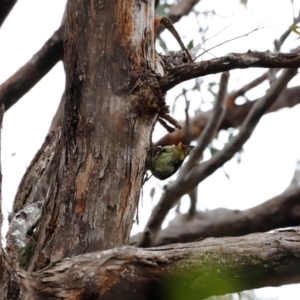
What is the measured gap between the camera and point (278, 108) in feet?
11.6

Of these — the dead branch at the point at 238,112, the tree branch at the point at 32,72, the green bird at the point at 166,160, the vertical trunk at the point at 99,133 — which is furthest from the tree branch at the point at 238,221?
the vertical trunk at the point at 99,133

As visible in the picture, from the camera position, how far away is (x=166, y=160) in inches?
50.4

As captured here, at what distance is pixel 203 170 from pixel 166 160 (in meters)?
1.44

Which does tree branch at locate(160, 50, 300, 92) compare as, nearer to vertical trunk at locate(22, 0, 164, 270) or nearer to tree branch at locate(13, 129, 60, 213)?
vertical trunk at locate(22, 0, 164, 270)

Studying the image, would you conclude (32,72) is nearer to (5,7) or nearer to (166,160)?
(5,7)

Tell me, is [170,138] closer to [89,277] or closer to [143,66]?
[143,66]

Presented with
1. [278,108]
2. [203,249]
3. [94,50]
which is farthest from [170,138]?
[203,249]

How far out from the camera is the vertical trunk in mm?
1101

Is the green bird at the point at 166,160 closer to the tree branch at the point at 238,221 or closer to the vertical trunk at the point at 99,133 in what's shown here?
the vertical trunk at the point at 99,133

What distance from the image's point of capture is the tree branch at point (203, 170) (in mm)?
2641

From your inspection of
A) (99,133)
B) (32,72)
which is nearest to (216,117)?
(32,72)

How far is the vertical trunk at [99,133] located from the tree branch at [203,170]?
4.81 feet

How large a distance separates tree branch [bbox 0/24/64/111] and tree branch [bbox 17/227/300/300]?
159cm

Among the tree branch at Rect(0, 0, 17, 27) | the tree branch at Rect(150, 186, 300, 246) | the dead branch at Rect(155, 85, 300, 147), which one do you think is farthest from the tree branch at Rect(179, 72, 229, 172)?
the tree branch at Rect(0, 0, 17, 27)
